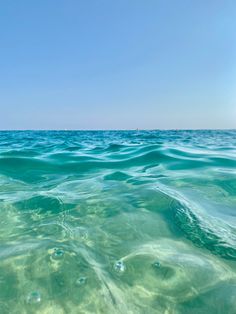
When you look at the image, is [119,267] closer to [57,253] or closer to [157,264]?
[157,264]

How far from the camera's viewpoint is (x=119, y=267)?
1.74 m

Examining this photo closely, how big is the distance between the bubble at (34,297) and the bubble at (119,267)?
55 centimetres

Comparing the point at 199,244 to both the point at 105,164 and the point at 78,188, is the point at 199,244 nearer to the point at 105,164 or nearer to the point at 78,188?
the point at 78,188

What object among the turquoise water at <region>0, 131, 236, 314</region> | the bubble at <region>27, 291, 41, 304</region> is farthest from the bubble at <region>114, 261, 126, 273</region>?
the bubble at <region>27, 291, 41, 304</region>

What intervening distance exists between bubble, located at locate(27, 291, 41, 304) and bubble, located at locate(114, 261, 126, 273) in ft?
1.80

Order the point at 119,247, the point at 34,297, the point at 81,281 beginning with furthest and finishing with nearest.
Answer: the point at 119,247 < the point at 81,281 < the point at 34,297

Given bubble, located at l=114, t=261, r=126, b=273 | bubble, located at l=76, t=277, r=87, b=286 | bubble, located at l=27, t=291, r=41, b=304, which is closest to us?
bubble, located at l=27, t=291, r=41, b=304

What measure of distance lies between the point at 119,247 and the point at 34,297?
0.80 m

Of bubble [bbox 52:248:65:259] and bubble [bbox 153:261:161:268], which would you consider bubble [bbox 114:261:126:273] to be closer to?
bubble [bbox 153:261:161:268]

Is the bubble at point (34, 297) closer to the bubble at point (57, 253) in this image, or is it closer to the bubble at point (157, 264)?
the bubble at point (57, 253)

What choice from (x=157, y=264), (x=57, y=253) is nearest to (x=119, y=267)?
(x=157, y=264)

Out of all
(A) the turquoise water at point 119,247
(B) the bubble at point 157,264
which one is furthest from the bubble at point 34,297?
(B) the bubble at point 157,264

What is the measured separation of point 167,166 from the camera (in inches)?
239

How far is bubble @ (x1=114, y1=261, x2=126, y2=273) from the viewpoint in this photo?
1.71 m
